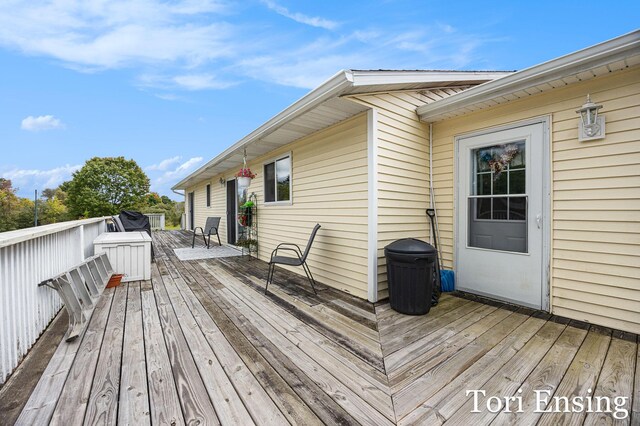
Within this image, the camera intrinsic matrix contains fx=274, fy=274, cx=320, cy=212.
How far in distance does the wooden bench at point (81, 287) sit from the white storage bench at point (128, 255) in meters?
0.14

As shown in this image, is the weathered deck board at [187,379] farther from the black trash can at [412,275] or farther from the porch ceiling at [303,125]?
the porch ceiling at [303,125]

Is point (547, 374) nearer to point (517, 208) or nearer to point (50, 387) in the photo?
point (517, 208)

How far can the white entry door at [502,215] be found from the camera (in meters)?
2.98

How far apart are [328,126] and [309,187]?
102 centimetres

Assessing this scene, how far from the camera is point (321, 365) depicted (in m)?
1.94

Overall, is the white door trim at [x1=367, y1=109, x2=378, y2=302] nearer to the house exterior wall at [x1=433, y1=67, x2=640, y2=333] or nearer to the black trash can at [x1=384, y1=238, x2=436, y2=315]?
the black trash can at [x1=384, y1=238, x2=436, y2=315]

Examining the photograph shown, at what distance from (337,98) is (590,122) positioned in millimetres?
2425

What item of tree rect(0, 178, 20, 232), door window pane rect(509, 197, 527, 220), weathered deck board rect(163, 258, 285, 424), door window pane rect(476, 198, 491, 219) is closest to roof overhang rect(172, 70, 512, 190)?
door window pane rect(476, 198, 491, 219)

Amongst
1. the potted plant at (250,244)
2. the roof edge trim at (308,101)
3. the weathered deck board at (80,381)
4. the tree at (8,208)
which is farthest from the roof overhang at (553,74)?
the tree at (8,208)

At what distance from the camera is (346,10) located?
649 cm

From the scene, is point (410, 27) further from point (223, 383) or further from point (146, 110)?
point (146, 110)

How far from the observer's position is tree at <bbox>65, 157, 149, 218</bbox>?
19348mm

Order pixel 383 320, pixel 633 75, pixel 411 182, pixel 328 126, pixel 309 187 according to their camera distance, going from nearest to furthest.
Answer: pixel 633 75, pixel 383 320, pixel 411 182, pixel 328 126, pixel 309 187

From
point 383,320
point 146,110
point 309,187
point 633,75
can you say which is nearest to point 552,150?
point 633,75
